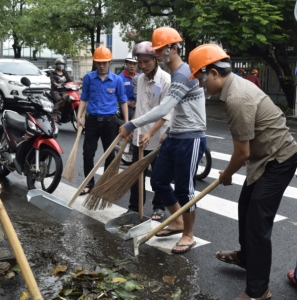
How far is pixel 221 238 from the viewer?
5668 millimetres

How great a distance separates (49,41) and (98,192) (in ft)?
114

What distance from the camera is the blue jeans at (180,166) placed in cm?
501

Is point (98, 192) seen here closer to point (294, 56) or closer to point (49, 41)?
point (294, 56)

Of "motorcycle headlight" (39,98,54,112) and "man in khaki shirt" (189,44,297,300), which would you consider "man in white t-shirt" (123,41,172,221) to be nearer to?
"man in khaki shirt" (189,44,297,300)

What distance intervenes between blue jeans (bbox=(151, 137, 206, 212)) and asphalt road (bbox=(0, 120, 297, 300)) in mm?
521

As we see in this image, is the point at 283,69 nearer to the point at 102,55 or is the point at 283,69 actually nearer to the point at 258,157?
the point at 102,55

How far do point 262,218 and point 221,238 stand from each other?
1801 millimetres

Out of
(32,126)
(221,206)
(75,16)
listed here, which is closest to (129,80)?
(32,126)

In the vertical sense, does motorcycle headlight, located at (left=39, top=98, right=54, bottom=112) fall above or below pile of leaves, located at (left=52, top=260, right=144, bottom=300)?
above

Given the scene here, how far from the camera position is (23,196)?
729cm

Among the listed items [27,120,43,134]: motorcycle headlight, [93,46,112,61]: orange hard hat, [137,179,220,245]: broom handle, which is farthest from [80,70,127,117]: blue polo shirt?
[137,179,220,245]: broom handle

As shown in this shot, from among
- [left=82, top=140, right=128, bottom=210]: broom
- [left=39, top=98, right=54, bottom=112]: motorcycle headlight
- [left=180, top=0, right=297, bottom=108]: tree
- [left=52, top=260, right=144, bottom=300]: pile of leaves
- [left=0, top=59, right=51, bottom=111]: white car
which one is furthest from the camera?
[left=0, top=59, right=51, bottom=111]: white car

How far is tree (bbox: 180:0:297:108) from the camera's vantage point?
15.9 metres

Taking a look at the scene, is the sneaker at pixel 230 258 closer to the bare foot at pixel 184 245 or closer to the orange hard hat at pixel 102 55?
the bare foot at pixel 184 245
